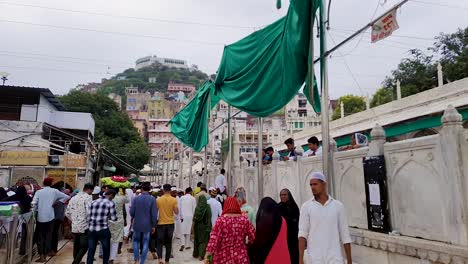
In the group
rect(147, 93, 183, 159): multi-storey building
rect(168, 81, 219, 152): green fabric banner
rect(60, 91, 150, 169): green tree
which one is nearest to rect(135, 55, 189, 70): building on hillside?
rect(147, 93, 183, 159): multi-storey building

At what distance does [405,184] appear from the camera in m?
4.49

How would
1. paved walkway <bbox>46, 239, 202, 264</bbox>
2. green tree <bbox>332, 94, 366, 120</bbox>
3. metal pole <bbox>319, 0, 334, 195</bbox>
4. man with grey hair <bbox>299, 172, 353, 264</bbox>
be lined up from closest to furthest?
man with grey hair <bbox>299, 172, 353, 264</bbox> → metal pole <bbox>319, 0, 334, 195</bbox> → paved walkway <bbox>46, 239, 202, 264</bbox> → green tree <bbox>332, 94, 366, 120</bbox>

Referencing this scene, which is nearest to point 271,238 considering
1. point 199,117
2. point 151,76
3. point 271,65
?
point 271,65

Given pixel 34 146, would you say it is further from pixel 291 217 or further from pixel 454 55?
pixel 454 55

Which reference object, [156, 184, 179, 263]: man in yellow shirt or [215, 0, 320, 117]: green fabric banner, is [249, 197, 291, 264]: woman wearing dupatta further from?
[156, 184, 179, 263]: man in yellow shirt

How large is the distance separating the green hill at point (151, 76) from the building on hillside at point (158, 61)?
17.7 ft

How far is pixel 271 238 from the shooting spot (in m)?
3.92

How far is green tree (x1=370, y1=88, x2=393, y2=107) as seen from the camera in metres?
31.3

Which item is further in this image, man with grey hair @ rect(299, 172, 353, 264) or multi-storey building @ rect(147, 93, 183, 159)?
multi-storey building @ rect(147, 93, 183, 159)

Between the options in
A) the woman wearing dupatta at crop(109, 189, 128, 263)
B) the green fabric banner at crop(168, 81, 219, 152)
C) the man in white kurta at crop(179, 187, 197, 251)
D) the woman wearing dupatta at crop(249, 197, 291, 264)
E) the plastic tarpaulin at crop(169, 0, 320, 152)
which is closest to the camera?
the woman wearing dupatta at crop(249, 197, 291, 264)

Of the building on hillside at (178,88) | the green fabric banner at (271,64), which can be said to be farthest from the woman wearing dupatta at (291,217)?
the building on hillside at (178,88)

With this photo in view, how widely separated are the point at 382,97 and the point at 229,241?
32.3 meters

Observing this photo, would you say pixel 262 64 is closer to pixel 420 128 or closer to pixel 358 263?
pixel 358 263

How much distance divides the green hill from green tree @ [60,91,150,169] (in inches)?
2750
